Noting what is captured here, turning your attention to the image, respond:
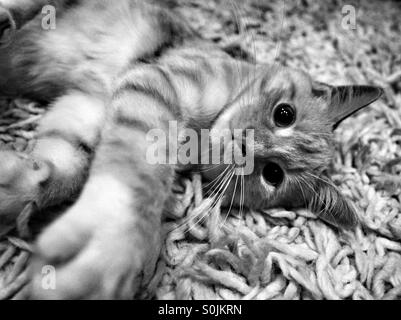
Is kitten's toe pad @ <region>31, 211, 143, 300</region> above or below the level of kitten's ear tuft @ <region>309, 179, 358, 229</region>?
below

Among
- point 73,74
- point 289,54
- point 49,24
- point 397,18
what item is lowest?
point 73,74

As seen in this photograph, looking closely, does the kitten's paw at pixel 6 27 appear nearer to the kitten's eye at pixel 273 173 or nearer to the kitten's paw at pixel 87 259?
the kitten's paw at pixel 87 259

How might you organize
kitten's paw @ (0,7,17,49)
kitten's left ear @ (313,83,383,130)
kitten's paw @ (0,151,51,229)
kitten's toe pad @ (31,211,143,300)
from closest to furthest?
kitten's toe pad @ (31,211,143,300)
kitten's paw @ (0,151,51,229)
kitten's paw @ (0,7,17,49)
kitten's left ear @ (313,83,383,130)

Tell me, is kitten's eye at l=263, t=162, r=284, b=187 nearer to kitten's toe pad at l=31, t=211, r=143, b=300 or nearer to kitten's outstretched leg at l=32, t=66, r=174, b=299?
kitten's outstretched leg at l=32, t=66, r=174, b=299

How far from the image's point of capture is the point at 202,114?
3.76 ft

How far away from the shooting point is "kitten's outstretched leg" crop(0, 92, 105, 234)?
0.94m

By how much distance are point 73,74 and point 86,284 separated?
2.35ft

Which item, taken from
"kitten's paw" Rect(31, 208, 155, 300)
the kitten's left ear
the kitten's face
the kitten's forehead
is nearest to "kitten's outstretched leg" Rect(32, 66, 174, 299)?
"kitten's paw" Rect(31, 208, 155, 300)

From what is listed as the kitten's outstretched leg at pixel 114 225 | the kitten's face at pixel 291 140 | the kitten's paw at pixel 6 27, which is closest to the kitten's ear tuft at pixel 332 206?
the kitten's face at pixel 291 140

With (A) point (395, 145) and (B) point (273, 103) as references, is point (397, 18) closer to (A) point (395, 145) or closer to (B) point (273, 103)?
(A) point (395, 145)

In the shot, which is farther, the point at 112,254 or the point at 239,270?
the point at 239,270

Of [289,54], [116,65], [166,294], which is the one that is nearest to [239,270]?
[166,294]

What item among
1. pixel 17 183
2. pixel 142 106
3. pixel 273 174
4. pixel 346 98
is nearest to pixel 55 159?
pixel 17 183

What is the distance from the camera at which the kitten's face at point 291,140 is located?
1128 mm
